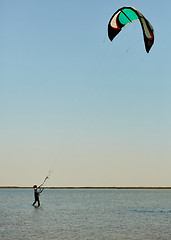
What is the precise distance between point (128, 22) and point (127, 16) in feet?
1.91

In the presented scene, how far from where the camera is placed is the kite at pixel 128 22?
13828mm

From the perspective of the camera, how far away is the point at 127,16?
602 inches

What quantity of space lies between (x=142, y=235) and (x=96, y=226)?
3.14m

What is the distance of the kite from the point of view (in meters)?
13.8

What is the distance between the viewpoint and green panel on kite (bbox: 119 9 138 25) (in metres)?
14.9

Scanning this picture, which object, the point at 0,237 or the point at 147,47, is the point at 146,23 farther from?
the point at 0,237

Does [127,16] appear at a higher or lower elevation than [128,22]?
lower

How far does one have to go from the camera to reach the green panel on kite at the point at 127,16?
14938mm

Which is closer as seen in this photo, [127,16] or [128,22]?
[127,16]

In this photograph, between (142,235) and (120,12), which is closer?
(142,235)

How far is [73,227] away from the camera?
50.5ft

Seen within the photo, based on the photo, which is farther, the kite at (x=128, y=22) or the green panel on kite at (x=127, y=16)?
the green panel on kite at (x=127, y=16)

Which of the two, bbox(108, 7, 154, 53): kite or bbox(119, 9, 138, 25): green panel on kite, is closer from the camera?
bbox(108, 7, 154, 53): kite

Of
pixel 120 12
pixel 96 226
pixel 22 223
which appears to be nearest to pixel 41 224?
pixel 22 223
